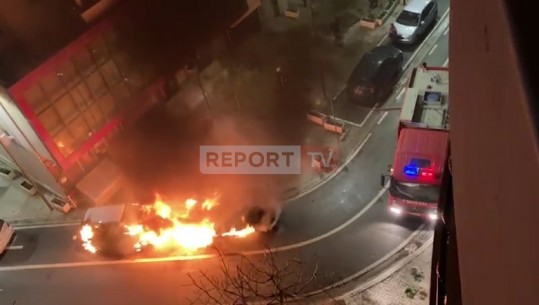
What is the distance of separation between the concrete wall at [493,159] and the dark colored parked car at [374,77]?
16.3 metres

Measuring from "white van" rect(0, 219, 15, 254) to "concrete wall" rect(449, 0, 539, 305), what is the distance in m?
17.9

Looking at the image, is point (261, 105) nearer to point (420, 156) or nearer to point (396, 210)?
point (396, 210)

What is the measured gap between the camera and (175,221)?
1881cm

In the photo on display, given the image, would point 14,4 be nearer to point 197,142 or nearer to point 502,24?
point 197,142

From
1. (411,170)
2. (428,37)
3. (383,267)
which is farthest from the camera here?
(428,37)

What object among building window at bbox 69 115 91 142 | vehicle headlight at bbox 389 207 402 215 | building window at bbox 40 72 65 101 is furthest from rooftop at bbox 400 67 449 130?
building window at bbox 40 72 65 101

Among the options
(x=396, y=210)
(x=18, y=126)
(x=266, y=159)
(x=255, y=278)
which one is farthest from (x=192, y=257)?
(x=18, y=126)

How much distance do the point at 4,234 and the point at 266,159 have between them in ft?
32.9

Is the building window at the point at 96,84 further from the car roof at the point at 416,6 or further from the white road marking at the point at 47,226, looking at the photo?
the car roof at the point at 416,6

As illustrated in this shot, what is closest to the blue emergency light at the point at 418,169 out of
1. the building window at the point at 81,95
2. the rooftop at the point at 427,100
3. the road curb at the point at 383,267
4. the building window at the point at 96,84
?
the rooftop at the point at 427,100

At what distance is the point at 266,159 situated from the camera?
20.7m

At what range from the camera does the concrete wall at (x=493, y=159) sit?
2.64 m

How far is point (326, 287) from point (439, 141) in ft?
19.2

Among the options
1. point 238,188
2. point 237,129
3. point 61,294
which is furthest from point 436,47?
point 61,294
